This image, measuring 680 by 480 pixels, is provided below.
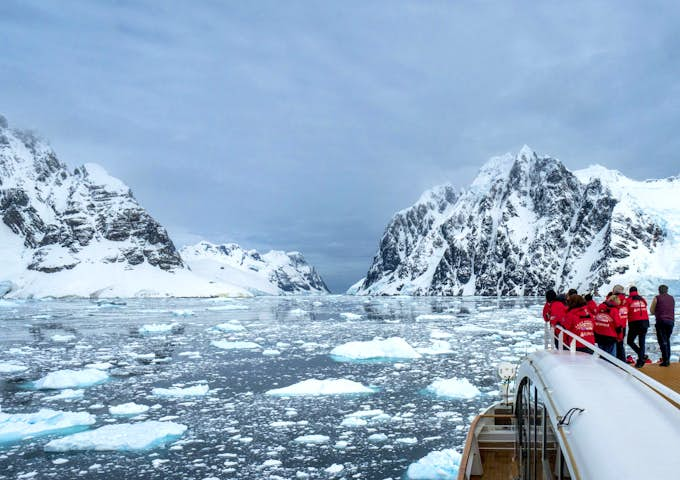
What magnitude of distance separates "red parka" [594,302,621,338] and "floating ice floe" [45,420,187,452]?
1109 centimetres

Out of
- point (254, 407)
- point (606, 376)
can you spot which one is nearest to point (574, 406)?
point (606, 376)

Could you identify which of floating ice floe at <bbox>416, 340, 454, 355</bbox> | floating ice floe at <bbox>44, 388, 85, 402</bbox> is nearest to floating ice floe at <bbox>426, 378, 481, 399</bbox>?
floating ice floe at <bbox>416, 340, 454, 355</bbox>

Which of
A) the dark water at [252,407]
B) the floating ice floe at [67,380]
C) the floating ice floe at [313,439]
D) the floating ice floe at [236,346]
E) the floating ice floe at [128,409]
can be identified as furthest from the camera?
the floating ice floe at [236,346]

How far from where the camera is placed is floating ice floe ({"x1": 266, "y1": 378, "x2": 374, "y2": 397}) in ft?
61.3

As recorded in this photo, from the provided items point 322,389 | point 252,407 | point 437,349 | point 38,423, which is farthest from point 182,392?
point 437,349

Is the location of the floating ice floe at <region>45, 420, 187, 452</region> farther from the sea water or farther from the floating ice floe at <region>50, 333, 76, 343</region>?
the floating ice floe at <region>50, 333, 76, 343</region>

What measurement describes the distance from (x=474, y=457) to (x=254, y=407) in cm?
957

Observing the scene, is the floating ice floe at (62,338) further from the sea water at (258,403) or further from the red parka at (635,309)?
the red parka at (635,309)

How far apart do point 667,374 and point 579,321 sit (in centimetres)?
383

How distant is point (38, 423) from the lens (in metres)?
14.6

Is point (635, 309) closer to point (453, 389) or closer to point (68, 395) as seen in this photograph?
point (453, 389)

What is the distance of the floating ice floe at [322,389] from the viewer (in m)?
18.7

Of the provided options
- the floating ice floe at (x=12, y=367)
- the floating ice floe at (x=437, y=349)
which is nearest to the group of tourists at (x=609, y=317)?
the floating ice floe at (x=437, y=349)

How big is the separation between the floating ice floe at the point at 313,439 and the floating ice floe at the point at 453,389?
6263 millimetres
